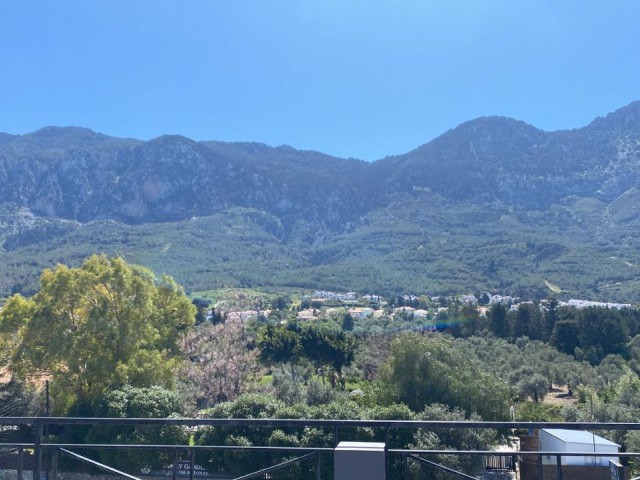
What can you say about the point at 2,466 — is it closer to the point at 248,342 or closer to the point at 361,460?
the point at 361,460

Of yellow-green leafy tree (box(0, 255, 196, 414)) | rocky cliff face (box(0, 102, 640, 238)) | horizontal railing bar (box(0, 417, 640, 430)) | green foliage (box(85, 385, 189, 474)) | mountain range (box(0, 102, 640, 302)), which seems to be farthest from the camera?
rocky cliff face (box(0, 102, 640, 238))

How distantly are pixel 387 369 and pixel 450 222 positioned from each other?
116938mm

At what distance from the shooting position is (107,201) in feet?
486

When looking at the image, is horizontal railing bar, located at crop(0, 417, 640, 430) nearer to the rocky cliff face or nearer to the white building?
the white building

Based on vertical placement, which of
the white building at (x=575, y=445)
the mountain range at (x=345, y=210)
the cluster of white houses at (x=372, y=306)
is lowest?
the white building at (x=575, y=445)

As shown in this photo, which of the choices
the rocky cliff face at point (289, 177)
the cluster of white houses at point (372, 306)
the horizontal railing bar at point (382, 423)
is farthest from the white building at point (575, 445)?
the rocky cliff face at point (289, 177)

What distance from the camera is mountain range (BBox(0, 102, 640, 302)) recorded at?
104000 millimetres

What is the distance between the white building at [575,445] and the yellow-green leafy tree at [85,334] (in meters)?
12.0

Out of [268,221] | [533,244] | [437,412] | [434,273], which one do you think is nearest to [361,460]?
[437,412]

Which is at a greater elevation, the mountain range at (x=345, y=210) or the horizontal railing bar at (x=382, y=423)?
the mountain range at (x=345, y=210)

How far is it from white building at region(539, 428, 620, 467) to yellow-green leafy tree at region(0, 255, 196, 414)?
11955mm

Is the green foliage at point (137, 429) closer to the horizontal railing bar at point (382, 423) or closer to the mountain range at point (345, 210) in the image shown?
the horizontal railing bar at point (382, 423)

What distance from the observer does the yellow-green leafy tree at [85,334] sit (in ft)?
57.1

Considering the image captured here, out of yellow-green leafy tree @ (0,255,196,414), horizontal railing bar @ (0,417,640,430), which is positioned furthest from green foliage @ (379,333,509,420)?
horizontal railing bar @ (0,417,640,430)
